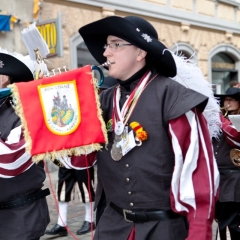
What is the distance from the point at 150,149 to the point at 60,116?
45cm

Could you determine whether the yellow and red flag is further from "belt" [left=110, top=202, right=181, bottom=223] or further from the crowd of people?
"belt" [left=110, top=202, right=181, bottom=223]

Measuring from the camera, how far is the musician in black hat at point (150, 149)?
82.8 inches

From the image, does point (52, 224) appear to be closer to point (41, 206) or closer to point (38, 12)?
point (41, 206)

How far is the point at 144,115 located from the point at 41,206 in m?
1.25

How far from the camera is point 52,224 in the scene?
18.8 feet

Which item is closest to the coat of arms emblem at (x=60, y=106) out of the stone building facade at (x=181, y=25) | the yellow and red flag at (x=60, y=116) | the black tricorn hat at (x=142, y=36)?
the yellow and red flag at (x=60, y=116)

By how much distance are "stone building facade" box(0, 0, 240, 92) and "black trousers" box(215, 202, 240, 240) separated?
6982 millimetres

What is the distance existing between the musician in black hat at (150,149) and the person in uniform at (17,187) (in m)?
0.69

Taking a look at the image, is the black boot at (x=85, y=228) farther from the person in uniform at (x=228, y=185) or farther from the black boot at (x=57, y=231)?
the person in uniform at (x=228, y=185)

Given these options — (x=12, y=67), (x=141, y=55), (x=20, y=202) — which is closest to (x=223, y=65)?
(x=12, y=67)

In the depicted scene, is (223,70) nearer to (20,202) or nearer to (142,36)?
(20,202)

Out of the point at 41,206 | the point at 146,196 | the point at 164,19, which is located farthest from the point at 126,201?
the point at 164,19

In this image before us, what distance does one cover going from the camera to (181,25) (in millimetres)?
14484

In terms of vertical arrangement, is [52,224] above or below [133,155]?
below
